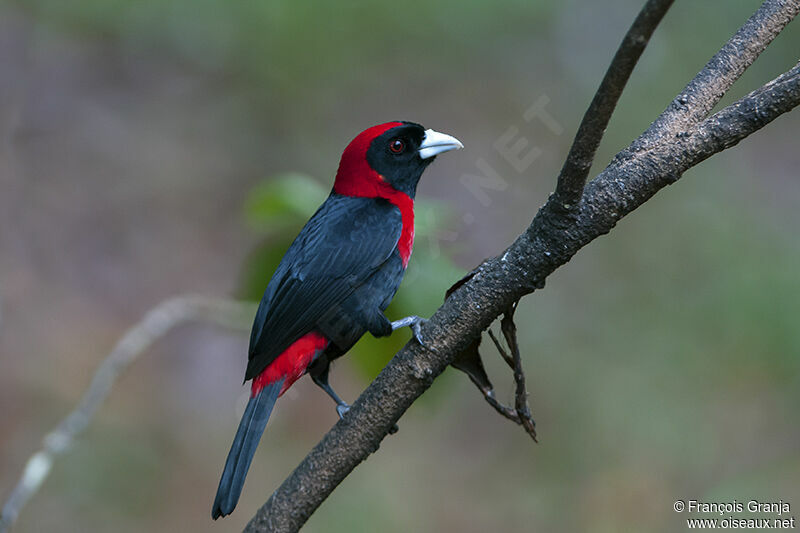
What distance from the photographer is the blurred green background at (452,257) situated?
522 centimetres

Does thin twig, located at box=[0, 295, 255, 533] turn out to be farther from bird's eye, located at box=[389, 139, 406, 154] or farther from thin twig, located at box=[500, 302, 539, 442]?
thin twig, located at box=[500, 302, 539, 442]

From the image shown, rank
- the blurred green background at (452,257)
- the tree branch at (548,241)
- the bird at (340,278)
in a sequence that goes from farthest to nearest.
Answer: the blurred green background at (452,257) → the bird at (340,278) → the tree branch at (548,241)

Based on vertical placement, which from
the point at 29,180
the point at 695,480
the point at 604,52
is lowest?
the point at 695,480

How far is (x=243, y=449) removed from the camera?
8.55ft

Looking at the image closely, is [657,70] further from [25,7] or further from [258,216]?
[25,7]

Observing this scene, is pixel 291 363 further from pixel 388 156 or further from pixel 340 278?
pixel 388 156

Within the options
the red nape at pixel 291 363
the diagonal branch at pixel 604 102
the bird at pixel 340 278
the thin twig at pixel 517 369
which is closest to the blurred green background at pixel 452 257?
the bird at pixel 340 278

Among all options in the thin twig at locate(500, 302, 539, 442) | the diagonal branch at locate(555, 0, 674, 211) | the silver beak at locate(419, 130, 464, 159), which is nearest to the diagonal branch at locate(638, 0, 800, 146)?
the diagonal branch at locate(555, 0, 674, 211)

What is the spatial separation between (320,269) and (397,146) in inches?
28.9

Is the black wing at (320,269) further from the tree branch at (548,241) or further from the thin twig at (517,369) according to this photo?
the thin twig at (517,369)

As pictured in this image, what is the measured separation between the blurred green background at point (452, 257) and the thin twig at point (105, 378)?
113 cm

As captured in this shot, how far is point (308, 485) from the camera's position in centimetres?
212

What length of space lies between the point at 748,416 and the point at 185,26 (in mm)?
→ 5351

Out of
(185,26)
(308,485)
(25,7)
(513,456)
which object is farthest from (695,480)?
(25,7)
